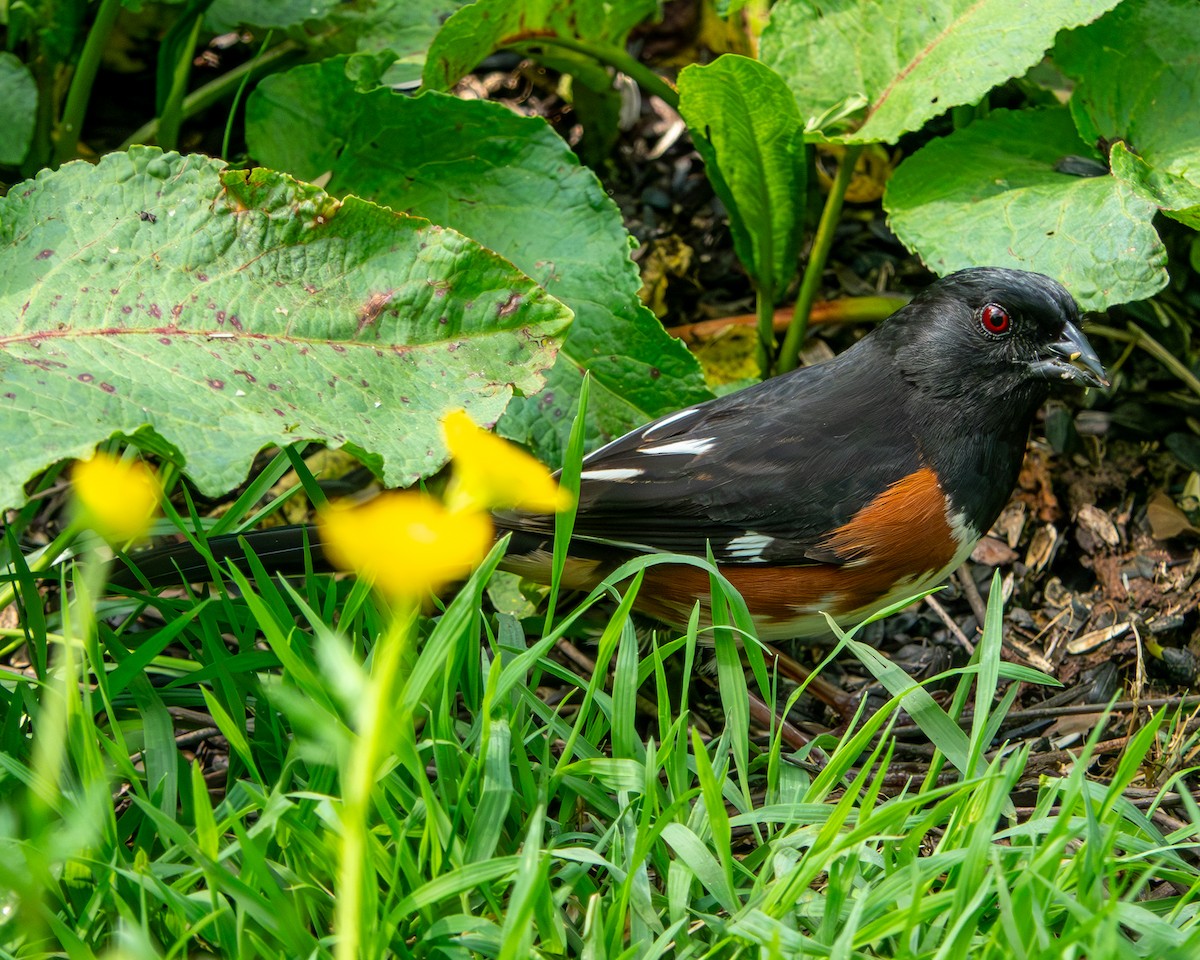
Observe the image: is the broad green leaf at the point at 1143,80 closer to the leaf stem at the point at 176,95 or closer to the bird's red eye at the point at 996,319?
the bird's red eye at the point at 996,319

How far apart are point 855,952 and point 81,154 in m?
2.93

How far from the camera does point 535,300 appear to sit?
2229mm

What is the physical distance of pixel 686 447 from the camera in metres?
2.55

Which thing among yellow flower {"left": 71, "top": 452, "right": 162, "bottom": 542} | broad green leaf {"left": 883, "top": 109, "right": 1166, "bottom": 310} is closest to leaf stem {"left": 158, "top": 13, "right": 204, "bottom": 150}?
broad green leaf {"left": 883, "top": 109, "right": 1166, "bottom": 310}

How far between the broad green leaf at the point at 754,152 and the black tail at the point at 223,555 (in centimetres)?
132

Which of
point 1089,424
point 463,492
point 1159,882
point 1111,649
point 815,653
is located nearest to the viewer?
point 463,492

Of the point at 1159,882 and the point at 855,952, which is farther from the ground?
the point at 855,952

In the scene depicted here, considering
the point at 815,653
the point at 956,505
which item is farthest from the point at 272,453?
the point at 956,505

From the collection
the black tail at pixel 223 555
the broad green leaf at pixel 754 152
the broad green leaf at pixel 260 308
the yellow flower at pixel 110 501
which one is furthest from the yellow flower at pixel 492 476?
the broad green leaf at pixel 754 152

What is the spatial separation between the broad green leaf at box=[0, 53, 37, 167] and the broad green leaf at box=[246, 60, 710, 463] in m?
0.53

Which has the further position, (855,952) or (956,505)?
(956,505)

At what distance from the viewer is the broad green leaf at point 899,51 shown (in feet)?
8.67

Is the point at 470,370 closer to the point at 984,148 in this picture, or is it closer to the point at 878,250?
the point at 984,148

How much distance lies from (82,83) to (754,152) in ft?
5.36
